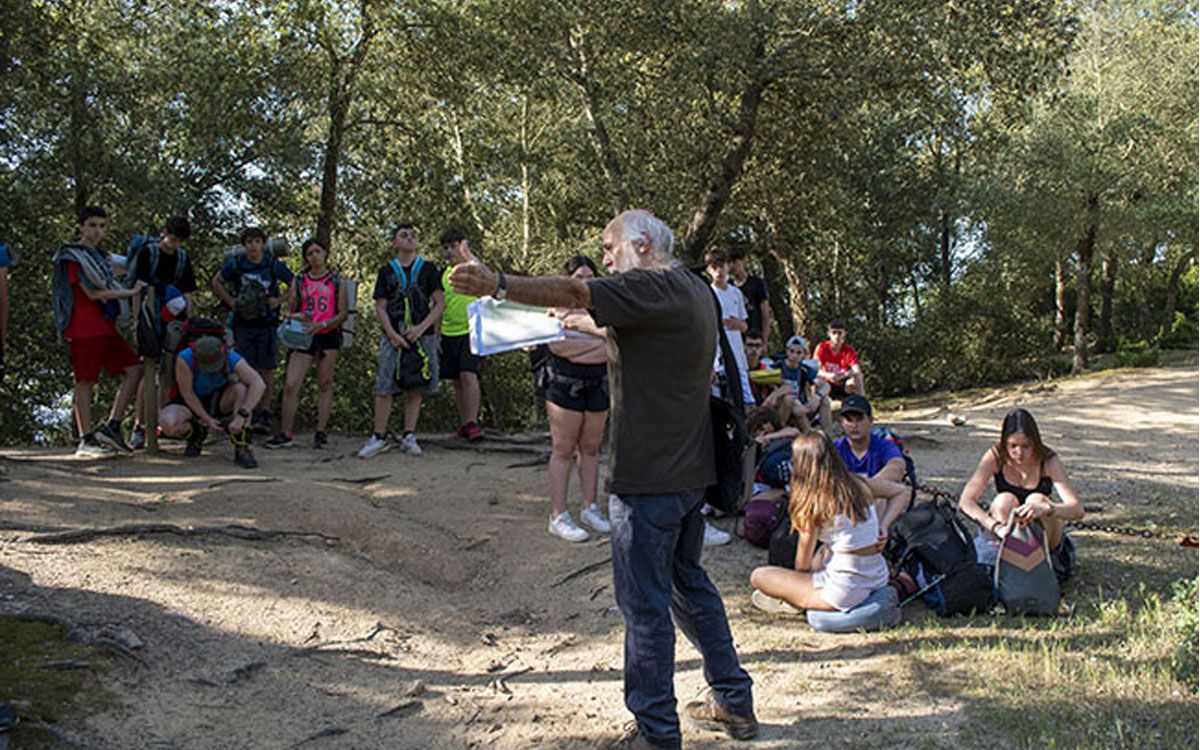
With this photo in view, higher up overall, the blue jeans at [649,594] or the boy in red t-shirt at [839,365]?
the boy in red t-shirt at [839,365]

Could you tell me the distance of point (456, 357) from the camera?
8.86 m

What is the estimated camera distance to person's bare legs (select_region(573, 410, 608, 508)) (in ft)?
20.9

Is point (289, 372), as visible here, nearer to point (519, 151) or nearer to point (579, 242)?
point (519, 151)

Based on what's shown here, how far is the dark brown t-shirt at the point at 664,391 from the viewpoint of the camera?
361cm

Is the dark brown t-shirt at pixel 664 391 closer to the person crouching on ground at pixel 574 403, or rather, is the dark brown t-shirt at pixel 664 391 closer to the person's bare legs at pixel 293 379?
the person crouching on ground at pixel 574 403

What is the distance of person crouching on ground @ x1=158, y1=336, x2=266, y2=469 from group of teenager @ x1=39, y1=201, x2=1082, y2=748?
15 mm

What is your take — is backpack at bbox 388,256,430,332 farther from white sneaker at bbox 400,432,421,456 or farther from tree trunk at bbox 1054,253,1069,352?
tree trunk at bbox 1054,253,1069,352

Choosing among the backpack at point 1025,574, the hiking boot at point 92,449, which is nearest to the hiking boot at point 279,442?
the hiking boot at point 92,449

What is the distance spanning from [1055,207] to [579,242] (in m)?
10.3

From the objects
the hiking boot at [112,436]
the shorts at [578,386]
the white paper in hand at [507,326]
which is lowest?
the hiking boot at [112,436]

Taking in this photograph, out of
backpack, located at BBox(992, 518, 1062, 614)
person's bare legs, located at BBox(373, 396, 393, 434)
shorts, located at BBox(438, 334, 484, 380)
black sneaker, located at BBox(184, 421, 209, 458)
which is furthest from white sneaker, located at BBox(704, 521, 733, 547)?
black sneaker, located at BBox(184, 421, 209, 458)

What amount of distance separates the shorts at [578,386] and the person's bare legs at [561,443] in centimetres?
5

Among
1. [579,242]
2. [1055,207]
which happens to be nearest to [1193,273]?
[1055,207]

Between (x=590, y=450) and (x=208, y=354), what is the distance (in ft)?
10.4
